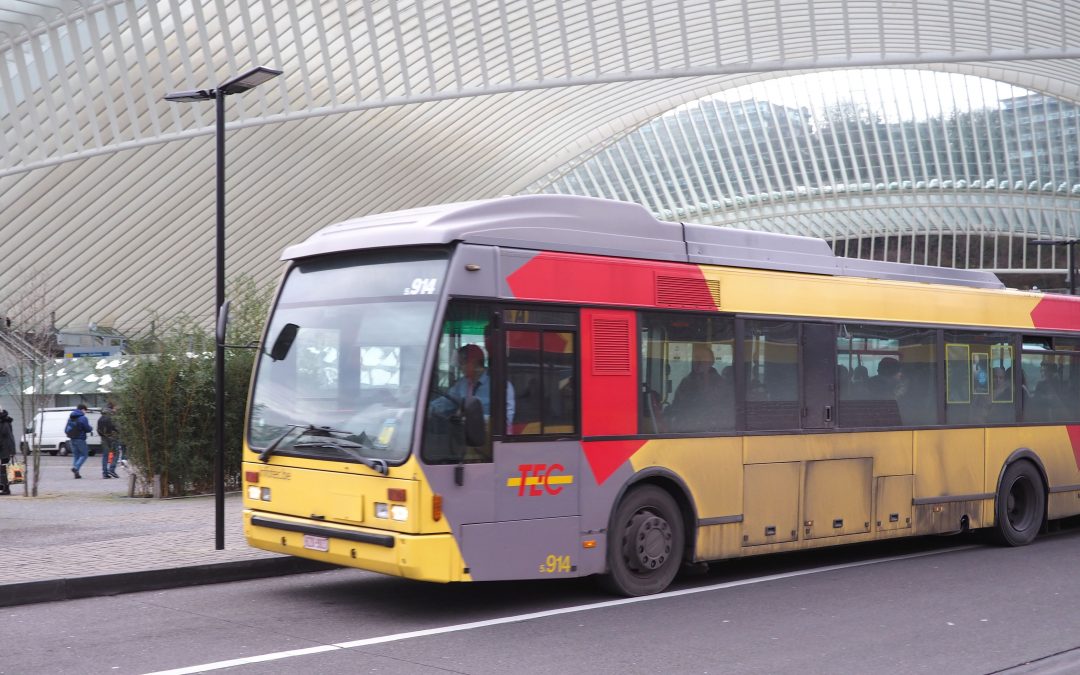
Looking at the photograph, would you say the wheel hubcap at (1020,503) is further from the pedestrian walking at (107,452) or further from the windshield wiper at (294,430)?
the pedestrian walking at (107,452)

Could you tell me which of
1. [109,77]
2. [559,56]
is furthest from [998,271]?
[109,77]

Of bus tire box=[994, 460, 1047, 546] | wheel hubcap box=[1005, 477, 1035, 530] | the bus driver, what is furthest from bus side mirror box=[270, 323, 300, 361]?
wheel hubcap box=[1005, 477, 1035, 530]

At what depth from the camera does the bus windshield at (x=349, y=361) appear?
8.42 m

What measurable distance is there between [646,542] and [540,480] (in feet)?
4.16

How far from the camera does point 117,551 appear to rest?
36.6ft

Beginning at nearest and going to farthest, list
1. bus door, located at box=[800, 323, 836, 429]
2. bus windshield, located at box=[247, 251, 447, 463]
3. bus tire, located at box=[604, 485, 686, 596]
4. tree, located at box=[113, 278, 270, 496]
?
bus windshield, located at box=[247, 251, 447, 463] < bus tire, located at box=[604, 485, 686, 596] < bus door, located at box=[800, 323, 836, 429] < tree, located at box=[113, 278, 270, 496]

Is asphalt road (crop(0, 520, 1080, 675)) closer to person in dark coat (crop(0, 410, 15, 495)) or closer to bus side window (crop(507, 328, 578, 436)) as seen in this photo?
bus side window (crop(507, 328, 578, 436))

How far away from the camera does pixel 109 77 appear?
37.1 m

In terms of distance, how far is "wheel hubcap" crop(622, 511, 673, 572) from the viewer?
31.3 feet

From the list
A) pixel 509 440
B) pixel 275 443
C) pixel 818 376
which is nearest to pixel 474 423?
pixel 509 440

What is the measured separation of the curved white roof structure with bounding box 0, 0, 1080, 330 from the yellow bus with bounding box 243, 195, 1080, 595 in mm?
27529

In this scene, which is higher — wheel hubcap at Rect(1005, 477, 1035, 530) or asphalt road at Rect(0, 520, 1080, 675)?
wheel hubcap at Rect(1005, 477, 1035, 530)

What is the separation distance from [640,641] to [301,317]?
3558 mm

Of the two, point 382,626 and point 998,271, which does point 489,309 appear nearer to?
point 382,626
